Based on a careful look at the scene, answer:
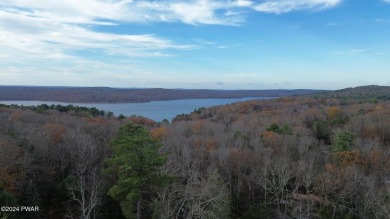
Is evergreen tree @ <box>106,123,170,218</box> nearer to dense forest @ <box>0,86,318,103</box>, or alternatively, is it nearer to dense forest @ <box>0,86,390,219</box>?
dense forest @ <box>0,86,390,219</box>

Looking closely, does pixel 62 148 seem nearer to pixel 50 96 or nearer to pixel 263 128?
pixel 263 128

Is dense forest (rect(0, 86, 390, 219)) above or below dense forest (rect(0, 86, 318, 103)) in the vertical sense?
below

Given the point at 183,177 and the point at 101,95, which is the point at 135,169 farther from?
the point at 101,95

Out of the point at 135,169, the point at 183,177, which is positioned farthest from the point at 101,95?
the point at 135,169

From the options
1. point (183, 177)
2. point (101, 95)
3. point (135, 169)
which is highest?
point (101, 95)

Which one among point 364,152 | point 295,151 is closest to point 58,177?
point 295,151

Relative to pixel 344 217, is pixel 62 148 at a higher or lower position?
higher

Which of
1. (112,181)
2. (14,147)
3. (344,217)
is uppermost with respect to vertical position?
(14,147)

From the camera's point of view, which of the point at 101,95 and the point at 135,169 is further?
the point at 101,95

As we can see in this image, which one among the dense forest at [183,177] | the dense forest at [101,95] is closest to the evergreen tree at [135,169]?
the dense forest at [183,177]

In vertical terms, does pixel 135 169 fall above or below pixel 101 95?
below

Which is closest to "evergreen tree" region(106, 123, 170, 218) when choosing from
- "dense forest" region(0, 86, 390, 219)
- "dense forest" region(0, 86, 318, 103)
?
"dense forest" region(0, 86, 390, 219)
